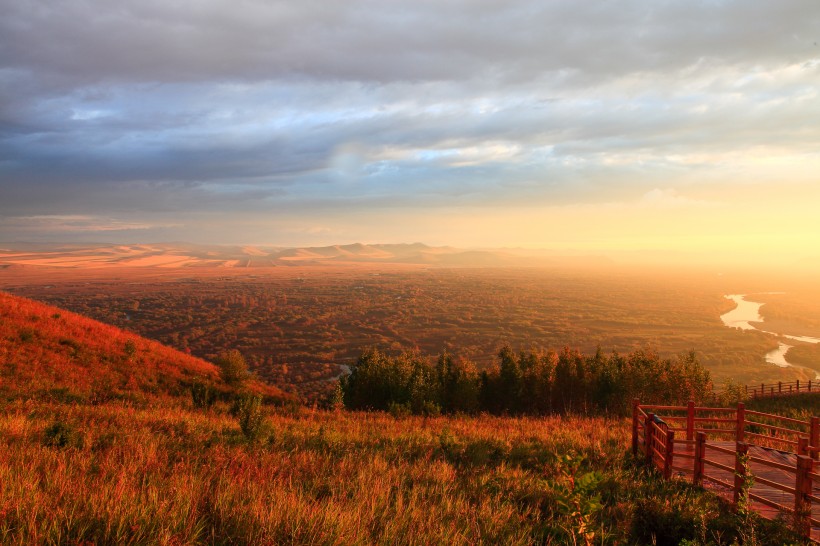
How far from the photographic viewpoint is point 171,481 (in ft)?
15.4

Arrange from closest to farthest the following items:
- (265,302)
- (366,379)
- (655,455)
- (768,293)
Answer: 1. (655,455)
2. (366,379)
3. (265,302)
4. (768,293)

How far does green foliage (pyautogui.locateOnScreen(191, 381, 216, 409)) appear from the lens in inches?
588

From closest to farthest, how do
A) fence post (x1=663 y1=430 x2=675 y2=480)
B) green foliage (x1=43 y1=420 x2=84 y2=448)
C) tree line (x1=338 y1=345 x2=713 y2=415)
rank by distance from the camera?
green foliage (x1=43 y1=420 x2=84 y2=448)
fence post (x1=663 y1=430 x2=675 y2=480)
tree line (x1=338 y1=345 x2=713 y2=415)

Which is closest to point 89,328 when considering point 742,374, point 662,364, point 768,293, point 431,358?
point 662,364

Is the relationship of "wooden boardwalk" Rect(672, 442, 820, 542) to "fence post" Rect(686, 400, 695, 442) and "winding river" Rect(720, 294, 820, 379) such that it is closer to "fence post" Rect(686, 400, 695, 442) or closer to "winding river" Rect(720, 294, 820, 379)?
"fence post" Rect(686, 400, 695, 442)

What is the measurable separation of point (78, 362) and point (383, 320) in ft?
285

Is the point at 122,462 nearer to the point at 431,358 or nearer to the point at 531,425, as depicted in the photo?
the point at 531,425

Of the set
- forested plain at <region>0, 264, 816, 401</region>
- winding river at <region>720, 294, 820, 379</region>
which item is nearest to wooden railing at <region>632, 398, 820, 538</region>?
forested plain at <region>0, 264, 816, 401</region>

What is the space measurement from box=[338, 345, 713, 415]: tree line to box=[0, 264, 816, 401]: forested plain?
157 inches

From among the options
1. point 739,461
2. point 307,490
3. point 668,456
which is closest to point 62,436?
point 307,490

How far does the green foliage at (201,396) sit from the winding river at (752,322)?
265ft

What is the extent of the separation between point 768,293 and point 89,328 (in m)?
255

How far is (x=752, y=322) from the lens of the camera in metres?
117

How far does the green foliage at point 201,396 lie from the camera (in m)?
14.9
